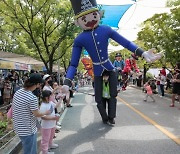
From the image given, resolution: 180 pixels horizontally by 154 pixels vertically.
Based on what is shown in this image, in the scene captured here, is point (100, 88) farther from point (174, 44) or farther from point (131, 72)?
point (174, 44)

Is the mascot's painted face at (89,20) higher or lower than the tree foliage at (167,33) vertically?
lower

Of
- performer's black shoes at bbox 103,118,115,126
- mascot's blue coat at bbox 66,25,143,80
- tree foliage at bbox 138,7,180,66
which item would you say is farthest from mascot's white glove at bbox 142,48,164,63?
tree foliage at bbox 138,7,180,66

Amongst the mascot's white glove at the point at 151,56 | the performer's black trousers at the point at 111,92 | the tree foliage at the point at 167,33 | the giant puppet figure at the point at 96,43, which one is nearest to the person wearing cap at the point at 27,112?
the giant puppet figure at the point at 96,43

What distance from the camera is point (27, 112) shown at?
4273mm

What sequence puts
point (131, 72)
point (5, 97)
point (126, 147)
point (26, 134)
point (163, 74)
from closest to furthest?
point (26, 134)
point (126, 147)
point (131, 72)
point (5, 97)
point (163, 74)

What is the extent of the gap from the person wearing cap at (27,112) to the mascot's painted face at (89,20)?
121 inches

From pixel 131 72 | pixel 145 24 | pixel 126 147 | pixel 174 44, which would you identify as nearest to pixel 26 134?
pixel 126 147

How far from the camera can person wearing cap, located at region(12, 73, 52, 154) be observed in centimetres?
423

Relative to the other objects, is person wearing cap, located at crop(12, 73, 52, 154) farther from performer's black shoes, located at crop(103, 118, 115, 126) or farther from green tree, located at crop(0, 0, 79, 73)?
green tree, located at crop(0, 0, 79, 73)

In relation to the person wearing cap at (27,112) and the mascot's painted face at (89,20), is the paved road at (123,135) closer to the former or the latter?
the person wearing cap at (27,112)

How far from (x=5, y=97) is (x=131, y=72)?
5.56 metres

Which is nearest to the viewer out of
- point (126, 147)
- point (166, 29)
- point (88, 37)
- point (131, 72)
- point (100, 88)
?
point (126, 147)

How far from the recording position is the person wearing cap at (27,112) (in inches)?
166

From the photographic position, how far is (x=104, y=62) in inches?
305
